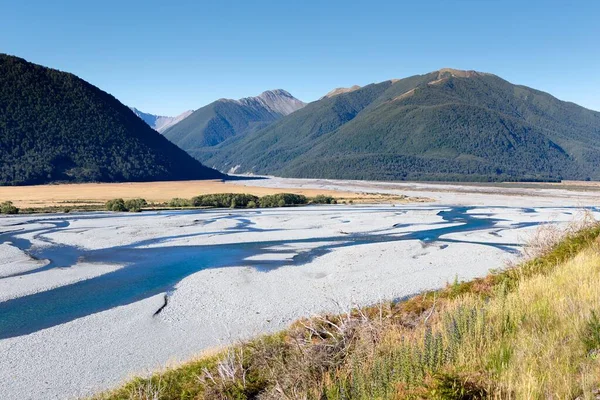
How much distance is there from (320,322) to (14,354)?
955cm

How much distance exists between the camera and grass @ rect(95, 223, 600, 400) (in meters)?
4.43

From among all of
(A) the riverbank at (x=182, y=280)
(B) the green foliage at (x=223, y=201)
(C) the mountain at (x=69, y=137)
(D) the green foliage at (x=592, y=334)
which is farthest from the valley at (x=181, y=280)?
(C) the mountain at (x=69, y=137)

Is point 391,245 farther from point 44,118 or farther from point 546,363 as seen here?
point 44,118

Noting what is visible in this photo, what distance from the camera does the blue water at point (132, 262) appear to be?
17.1m

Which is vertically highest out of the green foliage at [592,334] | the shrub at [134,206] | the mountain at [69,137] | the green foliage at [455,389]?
the mountain at [69,137]

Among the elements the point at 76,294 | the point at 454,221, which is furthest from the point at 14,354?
the point at 454,221

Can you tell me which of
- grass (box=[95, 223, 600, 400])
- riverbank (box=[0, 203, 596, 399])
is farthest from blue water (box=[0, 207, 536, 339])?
grass (box=[95, 223, 600, 400])

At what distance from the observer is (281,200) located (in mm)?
68875

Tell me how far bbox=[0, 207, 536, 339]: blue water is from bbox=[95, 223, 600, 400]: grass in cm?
994

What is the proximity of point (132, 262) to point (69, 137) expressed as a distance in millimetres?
122924

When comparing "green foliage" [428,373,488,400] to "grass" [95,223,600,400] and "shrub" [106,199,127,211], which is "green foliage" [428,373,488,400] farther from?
"shrub" [106,199,127,211]

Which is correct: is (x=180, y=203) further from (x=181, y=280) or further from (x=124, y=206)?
(x=181, y=280)

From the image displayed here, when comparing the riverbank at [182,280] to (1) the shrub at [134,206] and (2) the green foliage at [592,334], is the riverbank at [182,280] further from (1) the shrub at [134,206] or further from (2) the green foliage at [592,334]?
(1) the shrub at [134,206]

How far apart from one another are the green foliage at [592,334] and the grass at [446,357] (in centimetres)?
1
